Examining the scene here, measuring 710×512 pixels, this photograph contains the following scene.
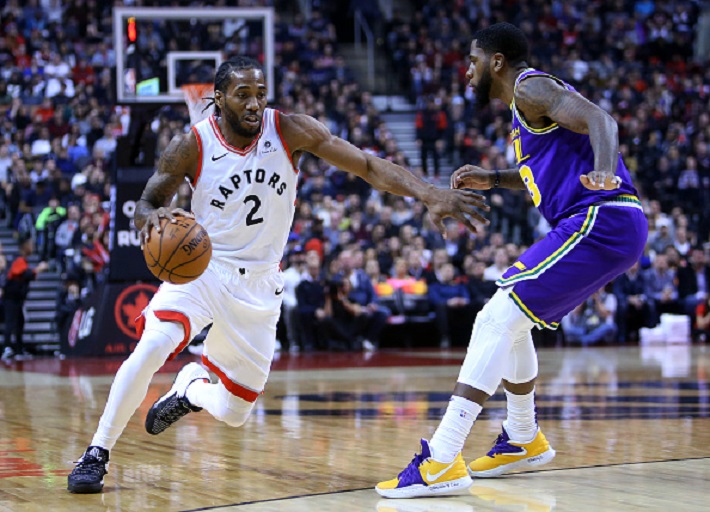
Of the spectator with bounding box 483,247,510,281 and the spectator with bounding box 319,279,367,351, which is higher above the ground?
the spectator with bounding box 483,247,510,281

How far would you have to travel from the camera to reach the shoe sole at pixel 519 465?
5203mm

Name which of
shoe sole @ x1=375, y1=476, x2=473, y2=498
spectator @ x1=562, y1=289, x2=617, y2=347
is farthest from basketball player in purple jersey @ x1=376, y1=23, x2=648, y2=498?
spectator @ x1=562, y1=289, x2=617, y2=347

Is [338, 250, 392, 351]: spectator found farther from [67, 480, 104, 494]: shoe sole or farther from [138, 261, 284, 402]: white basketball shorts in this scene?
[67, 480, 104, 494]: shoe sole

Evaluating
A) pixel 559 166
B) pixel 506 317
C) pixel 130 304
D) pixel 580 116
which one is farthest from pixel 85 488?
pixel 130 304

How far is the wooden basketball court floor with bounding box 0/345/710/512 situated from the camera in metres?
4.50

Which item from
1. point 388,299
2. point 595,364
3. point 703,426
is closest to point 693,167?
point 388,299

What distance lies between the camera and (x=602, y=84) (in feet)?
72.3

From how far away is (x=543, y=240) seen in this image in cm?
484

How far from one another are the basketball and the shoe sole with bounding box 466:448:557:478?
1.59m

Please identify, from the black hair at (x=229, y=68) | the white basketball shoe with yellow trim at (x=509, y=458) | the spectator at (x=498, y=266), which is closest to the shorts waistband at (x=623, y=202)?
the white basketball shoe with yellow trim at (x=509, y=458)

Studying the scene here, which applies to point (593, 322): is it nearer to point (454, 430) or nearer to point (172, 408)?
point (172, 408)

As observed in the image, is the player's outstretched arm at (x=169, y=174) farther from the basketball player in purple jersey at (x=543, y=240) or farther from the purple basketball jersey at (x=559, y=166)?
the purple basketball jersey at (x=559, y=166)

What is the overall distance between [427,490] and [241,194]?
1658 millimetres

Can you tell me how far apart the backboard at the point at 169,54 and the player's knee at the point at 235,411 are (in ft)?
24.0
